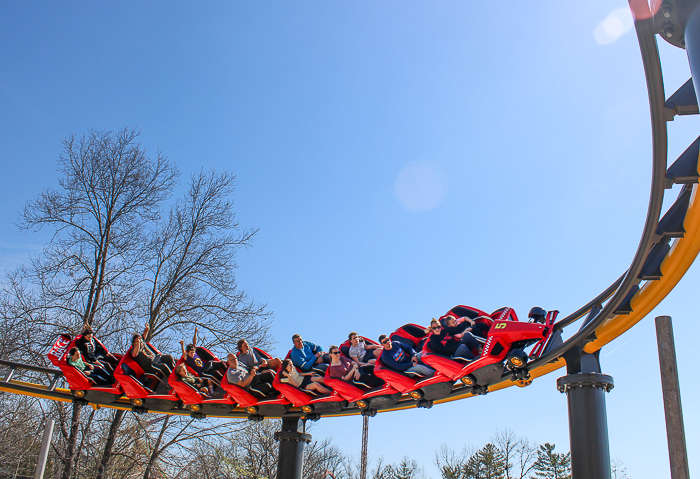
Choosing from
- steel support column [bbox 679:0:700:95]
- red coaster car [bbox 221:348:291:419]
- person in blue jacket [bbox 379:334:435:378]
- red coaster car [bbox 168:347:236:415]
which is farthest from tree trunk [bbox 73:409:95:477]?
steel support column [bbox 679:0:700:95]

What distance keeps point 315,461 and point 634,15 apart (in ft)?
105

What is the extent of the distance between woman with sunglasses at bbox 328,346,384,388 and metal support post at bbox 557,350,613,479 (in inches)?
125

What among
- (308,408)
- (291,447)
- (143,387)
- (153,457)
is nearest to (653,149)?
(308,408)

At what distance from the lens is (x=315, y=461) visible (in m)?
31.1

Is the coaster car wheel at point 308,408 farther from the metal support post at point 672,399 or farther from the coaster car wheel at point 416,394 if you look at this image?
the metal support post at point 672,399

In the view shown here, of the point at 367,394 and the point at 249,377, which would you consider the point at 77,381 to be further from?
the point at 367,394

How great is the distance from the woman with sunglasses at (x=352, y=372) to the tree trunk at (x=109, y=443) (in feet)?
30.4

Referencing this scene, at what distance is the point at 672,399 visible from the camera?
3.70 m

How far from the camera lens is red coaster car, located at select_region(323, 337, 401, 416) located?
7.77 metres

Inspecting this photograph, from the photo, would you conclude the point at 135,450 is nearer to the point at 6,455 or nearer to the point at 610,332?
the point at 6,455

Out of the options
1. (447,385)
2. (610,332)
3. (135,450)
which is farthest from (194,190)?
(610,332)

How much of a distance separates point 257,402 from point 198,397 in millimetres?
1122

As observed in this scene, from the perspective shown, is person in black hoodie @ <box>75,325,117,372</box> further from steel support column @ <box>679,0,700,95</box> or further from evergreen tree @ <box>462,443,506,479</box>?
evergreen tree @ <box>462,443,506,479</box>

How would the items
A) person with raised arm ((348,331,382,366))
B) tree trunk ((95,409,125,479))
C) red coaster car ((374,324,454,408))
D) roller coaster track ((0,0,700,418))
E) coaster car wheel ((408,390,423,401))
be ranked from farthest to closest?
tree trunk ((95,409,125,479)), person with raised arm ((348,331,382,366)), coaster car wheel ((408,390,423,401)), red coaster car ((374,324,454,408)), roller coaster track ((0,0,700,418))
